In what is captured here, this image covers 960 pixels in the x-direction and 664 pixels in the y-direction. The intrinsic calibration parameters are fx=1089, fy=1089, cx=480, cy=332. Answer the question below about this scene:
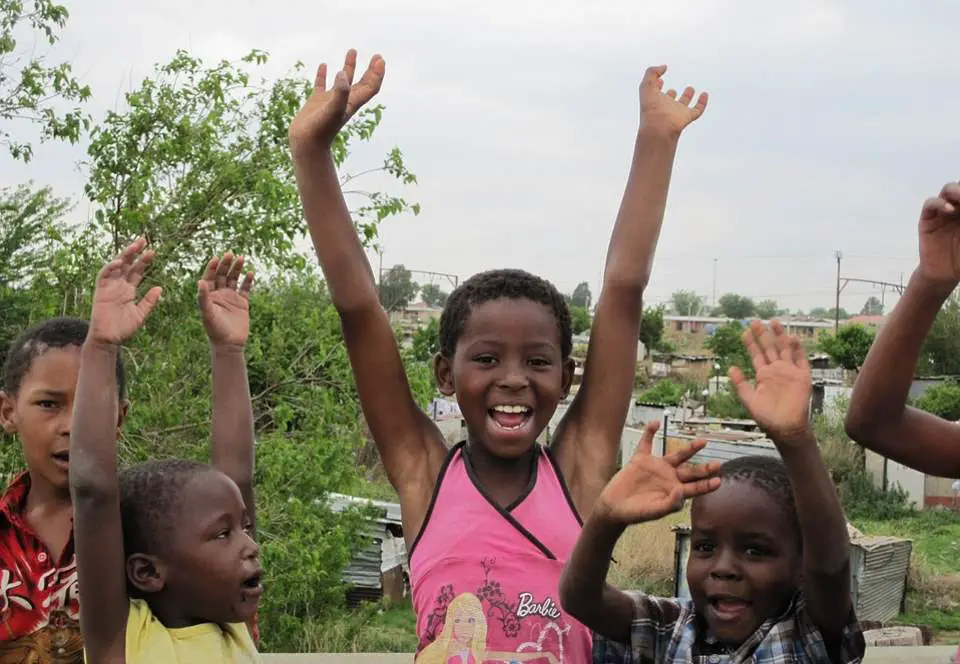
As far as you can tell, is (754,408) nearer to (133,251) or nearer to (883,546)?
(133,251)

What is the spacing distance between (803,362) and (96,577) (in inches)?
51.5

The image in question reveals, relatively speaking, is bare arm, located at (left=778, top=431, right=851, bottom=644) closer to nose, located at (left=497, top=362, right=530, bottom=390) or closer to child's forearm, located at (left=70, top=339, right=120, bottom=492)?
nose, located at (left=497, top=362, right=530, bottom=390)

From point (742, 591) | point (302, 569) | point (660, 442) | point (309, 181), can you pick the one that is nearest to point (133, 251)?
point (309, 181)

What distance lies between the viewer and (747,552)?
2.04m

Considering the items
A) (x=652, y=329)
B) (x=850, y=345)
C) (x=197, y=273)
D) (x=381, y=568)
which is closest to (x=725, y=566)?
(x=197, y=273)

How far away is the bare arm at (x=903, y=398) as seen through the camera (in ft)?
6.88

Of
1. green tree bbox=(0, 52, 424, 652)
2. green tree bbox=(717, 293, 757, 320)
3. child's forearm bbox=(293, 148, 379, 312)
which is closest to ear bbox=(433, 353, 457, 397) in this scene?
child's forearm bbox=(293, 148, 379, 312)

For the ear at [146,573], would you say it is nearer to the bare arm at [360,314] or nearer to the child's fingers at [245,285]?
the bare arm at [360,314]

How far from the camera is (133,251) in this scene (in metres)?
2.05

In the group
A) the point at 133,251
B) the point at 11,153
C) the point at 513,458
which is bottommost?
the point at 513,458

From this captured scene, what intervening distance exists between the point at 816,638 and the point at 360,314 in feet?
3.66

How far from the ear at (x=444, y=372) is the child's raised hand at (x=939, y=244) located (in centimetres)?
99

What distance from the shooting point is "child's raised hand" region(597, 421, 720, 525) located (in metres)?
1.80

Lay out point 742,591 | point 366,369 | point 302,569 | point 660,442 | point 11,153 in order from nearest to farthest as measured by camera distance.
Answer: point 742,591 < point 366,369 < point 302,569 < point 11,153 < point 660,442
